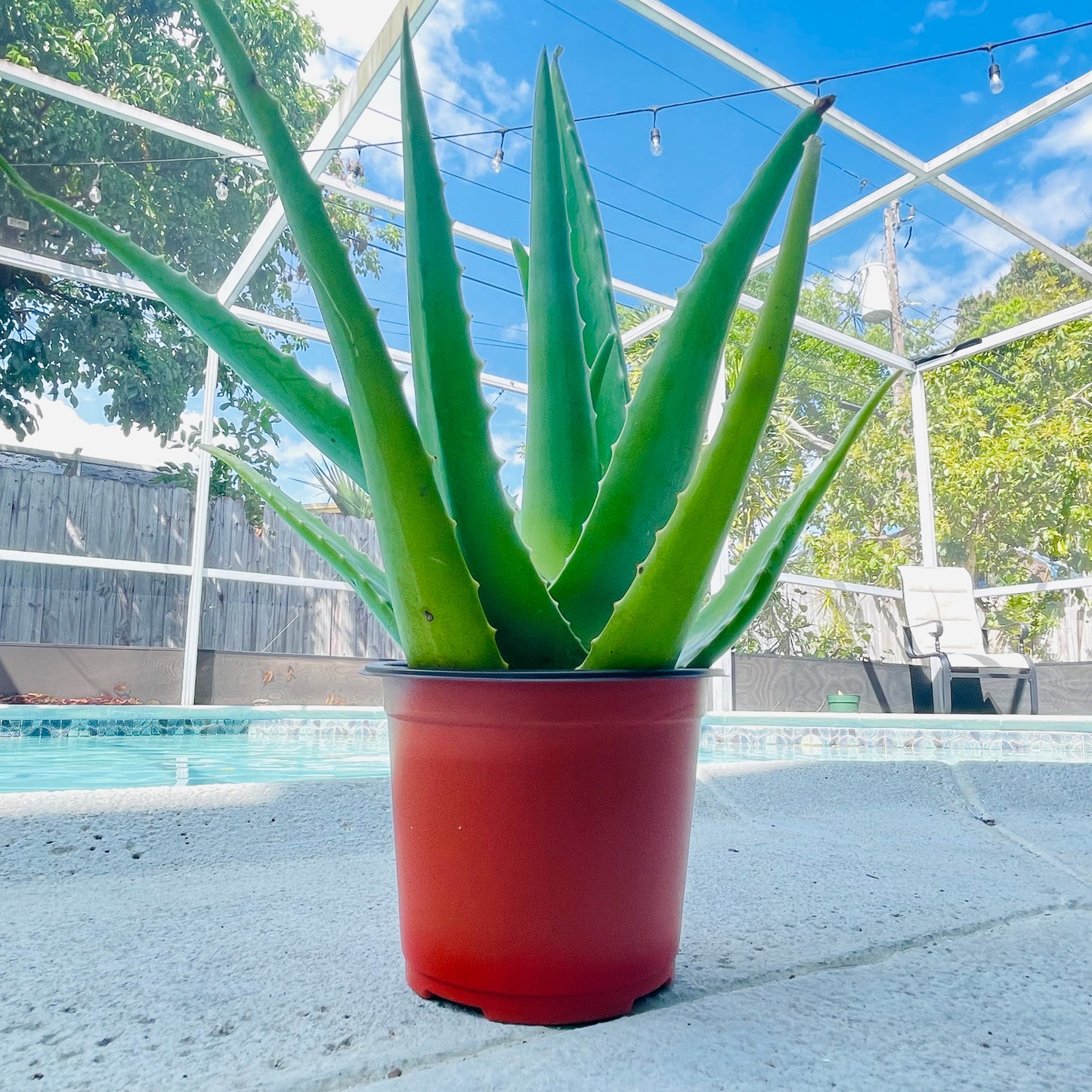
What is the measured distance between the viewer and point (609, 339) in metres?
0.56

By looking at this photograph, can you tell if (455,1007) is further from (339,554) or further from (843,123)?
(843,123)

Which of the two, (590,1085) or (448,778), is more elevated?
(448,778)

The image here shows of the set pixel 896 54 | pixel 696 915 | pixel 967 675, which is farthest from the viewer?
pixel 896 54

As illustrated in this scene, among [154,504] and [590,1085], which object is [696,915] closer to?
[590,1085]

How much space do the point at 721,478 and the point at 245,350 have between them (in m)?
0.29

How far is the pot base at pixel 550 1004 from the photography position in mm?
407

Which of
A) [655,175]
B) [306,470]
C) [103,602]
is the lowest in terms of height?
[103,602]

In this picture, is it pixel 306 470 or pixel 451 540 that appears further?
pixel 306 470

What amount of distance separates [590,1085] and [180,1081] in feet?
0.61

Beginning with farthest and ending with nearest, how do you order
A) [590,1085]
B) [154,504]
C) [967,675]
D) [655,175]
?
[655,175], [154,504], [967,675], [590,1085]

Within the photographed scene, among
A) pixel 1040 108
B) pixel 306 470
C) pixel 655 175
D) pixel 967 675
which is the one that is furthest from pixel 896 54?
pixel 306 470

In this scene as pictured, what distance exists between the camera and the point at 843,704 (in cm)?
506

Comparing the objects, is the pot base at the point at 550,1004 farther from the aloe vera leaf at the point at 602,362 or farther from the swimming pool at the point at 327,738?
the swimming pool at the point at 327,738

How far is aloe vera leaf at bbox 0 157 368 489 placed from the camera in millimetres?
444
